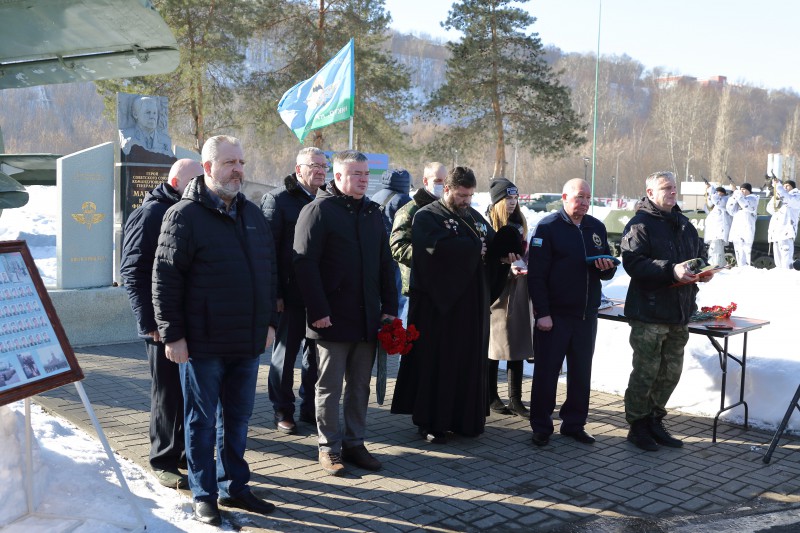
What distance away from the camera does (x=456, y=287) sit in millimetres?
5184

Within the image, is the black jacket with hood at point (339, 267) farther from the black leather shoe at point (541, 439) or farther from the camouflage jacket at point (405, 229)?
the black leather shoe at point (541, 439)

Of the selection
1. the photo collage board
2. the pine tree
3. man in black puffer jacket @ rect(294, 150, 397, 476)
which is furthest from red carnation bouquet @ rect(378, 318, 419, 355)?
the pine tree

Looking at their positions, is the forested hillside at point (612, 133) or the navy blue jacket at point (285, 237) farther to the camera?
the forested hillside at point (612, 133)

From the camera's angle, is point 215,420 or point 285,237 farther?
point 285,237

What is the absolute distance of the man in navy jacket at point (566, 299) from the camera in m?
5.29

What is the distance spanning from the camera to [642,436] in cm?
534

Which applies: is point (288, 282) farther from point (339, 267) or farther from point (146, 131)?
point (146, 131)

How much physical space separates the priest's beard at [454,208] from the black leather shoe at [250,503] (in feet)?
7.46

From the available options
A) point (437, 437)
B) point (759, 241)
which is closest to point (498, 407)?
point (437, 437)

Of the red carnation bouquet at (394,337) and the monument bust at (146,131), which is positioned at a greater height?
the monument bust at (146,131)

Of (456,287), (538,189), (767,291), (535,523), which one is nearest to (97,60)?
(456,287)

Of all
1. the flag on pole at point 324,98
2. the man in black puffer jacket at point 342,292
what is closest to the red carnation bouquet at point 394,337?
the man in black puffer jacket at point 342,292

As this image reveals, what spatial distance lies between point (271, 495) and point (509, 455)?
5.45 feet

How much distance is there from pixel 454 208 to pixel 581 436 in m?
1.83
